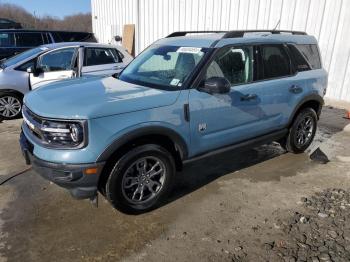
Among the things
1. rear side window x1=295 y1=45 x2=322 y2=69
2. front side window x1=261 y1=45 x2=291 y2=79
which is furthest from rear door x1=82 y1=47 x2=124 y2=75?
rear side window x1=295 y1=45 x2=322 y2=69

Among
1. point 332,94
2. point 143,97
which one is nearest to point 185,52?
Result: point 143,97

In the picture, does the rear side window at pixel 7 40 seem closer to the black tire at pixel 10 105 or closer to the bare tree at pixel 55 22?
the black tire at pixel 10 105

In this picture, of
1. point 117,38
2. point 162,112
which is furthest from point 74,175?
point 117,38

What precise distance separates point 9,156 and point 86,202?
6.47 ft

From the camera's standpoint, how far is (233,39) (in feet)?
13.1

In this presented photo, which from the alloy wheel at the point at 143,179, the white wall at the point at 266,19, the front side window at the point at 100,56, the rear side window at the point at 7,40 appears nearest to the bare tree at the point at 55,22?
the white wall at the point at 266,19

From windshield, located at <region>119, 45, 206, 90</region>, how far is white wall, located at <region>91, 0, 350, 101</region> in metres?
5.17

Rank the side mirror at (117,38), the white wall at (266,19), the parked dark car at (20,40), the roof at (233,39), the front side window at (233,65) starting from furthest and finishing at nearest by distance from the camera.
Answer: the side mirror at (117,38)
the parked dark car at (20,40)
the white wall at (266,19)
the roof at (233,39)
the front side window at (233,65)

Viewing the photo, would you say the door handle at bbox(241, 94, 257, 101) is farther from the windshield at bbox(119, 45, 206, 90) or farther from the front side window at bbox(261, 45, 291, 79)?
the windshield at bbox(119, 45, 206, 90)

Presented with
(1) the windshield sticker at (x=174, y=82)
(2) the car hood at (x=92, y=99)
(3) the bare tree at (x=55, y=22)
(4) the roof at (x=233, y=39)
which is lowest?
(3) the bare tree at (x=55, y=22)

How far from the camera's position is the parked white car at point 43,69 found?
6906 mm

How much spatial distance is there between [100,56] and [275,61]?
412 cm

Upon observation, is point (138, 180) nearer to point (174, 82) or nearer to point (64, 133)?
point (64, 133)

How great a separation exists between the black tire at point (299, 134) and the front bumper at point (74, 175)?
10.2ft
